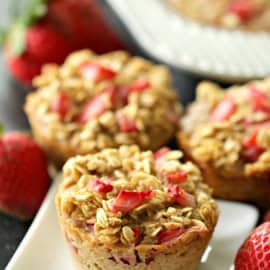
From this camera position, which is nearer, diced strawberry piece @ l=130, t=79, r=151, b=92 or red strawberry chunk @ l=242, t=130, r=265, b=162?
red strawberry chunk @ l=242, t=130, r=265, b=162

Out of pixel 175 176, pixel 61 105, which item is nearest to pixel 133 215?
pixel 175 176

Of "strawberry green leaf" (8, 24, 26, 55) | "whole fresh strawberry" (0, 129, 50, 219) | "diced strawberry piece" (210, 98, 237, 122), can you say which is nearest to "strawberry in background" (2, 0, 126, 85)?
"strawberry green leaf" (8, 24, 26, 55)

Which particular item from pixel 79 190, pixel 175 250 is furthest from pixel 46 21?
pixel 175 250

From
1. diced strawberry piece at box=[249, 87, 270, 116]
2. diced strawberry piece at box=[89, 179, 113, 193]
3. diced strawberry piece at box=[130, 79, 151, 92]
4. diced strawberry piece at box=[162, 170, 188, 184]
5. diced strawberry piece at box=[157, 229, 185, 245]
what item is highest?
diced strawberry piece at box=[89, 179, 113, 193]

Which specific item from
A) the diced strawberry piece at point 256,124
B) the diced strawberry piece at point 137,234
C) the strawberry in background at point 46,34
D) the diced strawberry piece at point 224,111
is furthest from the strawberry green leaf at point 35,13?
the diced strawberry piece at point 137,234

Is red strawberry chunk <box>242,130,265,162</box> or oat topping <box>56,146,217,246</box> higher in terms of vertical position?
oat topping <box>56,146,217,246</box>

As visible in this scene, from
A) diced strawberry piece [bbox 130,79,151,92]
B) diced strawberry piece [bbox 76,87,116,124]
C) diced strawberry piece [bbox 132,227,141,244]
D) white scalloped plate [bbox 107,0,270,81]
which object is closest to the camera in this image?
diced strawberry piece [bbox 132,227,141,244]

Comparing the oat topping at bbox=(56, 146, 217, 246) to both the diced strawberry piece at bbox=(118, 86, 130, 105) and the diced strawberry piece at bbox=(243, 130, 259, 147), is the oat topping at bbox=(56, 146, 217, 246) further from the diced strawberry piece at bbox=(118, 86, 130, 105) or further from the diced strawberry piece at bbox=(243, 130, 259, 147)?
the diced strawberry piece at bbox=(118, 86, 130, 105)

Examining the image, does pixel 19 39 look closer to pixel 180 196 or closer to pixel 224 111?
pixel 224 111
